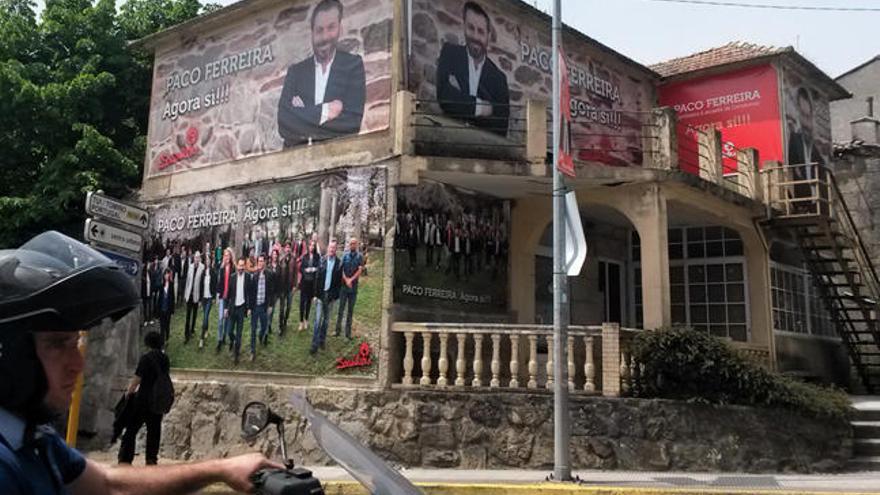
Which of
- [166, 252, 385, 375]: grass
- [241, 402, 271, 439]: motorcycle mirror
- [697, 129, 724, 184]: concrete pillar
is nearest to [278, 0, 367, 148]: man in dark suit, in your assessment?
[166, 252, 385, 375]: grass

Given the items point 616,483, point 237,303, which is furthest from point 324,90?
point 616,483

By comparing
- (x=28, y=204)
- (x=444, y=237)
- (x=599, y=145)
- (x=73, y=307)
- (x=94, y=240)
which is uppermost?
(x=599, y=145)

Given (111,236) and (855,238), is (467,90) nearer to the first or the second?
(111,236)

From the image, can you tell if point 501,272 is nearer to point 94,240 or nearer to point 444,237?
point 444,237

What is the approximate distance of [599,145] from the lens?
14922 millimetres

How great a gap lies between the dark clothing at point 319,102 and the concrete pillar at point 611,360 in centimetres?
492

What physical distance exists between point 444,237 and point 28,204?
8.65m

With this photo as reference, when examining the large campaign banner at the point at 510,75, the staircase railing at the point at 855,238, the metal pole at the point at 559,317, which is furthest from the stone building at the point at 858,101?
the metal pole at the point at 559,317

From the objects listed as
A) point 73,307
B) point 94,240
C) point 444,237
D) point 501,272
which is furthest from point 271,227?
point 73,307

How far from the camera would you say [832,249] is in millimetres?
15047

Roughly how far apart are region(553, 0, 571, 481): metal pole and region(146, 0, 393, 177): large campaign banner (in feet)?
11.3

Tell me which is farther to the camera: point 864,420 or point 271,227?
point 271,227

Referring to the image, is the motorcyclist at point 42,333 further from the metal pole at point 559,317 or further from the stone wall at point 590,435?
the stone wall at point 590,435

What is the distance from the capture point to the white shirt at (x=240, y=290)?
42.1 feet
